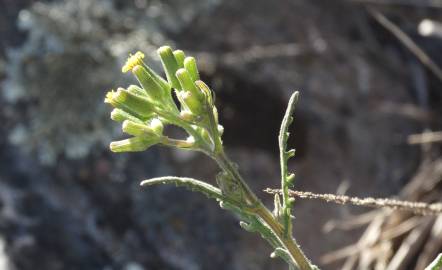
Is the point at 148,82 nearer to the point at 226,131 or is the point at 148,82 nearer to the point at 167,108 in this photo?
the point at 167,108

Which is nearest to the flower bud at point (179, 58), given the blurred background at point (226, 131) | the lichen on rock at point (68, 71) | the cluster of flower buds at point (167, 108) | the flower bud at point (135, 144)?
the cluster of flower buds at point (167, 108)

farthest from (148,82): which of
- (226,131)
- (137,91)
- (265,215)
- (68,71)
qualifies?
(68,71)

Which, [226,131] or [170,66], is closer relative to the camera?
[170,66]

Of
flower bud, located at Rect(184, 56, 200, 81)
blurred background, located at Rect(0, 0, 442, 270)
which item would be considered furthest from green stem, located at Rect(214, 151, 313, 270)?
blurred background, located at Rect(0, 0, 442, 270)

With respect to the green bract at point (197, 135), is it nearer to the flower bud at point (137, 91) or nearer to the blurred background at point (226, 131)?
the flower bud at point (137, 91)

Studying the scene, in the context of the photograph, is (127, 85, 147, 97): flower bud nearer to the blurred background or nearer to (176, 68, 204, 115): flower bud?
(176, 68, 204, 115): flower bud

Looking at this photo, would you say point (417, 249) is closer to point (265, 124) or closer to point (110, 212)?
point (265, 124)
